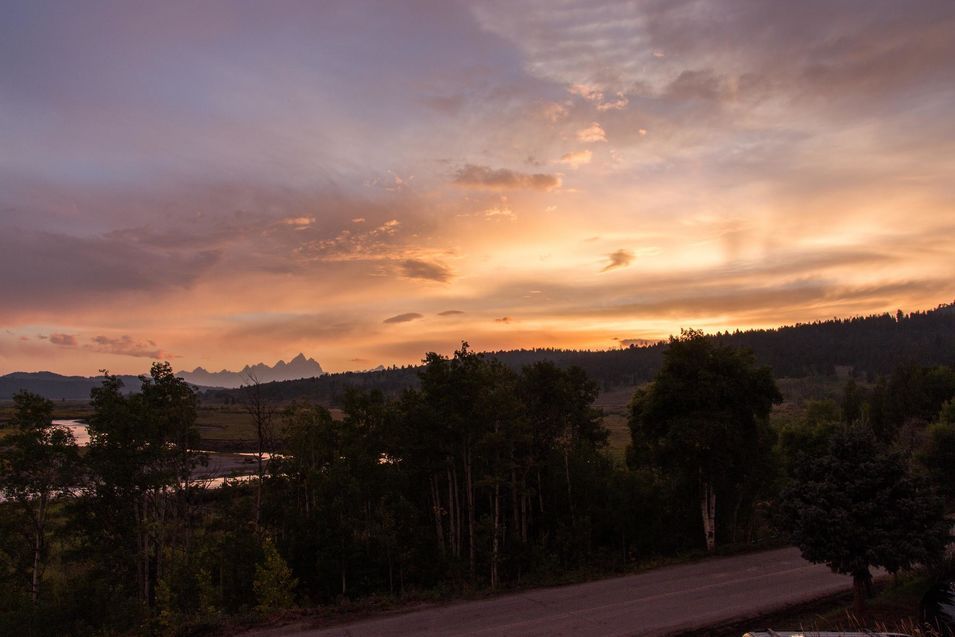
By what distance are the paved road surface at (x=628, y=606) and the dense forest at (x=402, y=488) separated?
323 centimetres

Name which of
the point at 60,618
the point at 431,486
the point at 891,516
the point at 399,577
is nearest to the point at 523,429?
the point at 431,486

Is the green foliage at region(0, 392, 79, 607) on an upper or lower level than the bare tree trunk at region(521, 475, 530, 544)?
upper

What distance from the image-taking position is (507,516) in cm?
3020

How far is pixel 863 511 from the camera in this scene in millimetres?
13703

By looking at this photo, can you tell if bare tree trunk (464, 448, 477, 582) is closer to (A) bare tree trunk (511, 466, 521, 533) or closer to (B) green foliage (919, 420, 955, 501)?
(A) bare tree trunk (511, 466, 521, 533)

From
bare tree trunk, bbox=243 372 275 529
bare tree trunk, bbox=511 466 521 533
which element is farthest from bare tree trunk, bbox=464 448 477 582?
→ bare tree trunk, bbox=243 372 275 529

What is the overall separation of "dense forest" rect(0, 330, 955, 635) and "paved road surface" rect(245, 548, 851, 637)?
3.23 m

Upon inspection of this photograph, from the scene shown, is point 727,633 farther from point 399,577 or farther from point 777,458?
point 777,458

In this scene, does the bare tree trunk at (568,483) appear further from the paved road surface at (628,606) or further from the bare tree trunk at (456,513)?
the paved road surface at (628,606)

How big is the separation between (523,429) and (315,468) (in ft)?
37.2

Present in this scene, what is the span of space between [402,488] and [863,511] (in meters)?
20.2

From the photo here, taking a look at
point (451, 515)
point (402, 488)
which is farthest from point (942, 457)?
point (402, 488)

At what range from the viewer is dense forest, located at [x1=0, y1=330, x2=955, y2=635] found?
2570cm

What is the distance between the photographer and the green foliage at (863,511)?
527 inches
